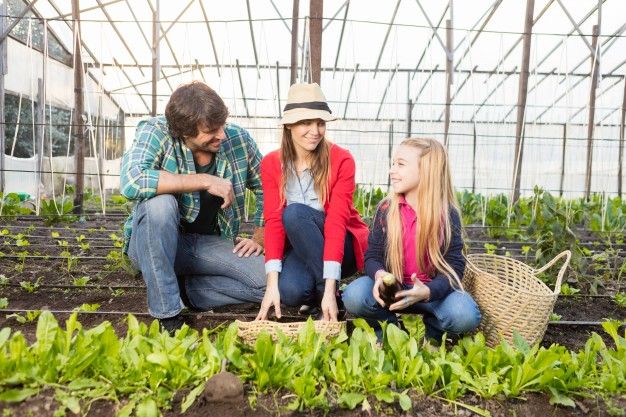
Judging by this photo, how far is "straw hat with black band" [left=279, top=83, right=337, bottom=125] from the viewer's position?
7.35 feet

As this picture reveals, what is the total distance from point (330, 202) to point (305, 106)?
40 centimetres

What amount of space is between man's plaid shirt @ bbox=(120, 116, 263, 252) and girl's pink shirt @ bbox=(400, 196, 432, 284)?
2.56ft

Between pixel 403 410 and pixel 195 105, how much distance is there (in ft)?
4.33

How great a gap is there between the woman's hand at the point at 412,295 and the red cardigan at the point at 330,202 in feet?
1.20

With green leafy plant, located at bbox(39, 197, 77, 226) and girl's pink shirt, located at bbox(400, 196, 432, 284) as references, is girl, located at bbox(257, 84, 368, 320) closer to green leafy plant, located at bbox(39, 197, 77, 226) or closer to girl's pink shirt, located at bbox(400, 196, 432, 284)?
girl's pink shirt, located at bbox(400, 196, 432, 284)

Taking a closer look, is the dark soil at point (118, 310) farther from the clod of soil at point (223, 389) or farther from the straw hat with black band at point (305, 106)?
the straw hat with black band at point (305, 106)

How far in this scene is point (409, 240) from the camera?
7.31 feet

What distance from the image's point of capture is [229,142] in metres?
2.61

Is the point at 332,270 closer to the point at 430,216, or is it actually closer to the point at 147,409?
the point at 430,216

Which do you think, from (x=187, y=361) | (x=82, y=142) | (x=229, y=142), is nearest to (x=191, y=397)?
(x=187, y=361)

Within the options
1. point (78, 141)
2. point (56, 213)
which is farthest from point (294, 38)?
point (56, 213)

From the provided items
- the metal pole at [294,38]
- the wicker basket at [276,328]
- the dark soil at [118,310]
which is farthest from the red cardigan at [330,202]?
the metal pole at [294,38]

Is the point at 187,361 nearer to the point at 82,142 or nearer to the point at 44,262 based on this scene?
the point at 44,262

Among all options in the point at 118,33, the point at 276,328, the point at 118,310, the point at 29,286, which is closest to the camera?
the point at 276,328
